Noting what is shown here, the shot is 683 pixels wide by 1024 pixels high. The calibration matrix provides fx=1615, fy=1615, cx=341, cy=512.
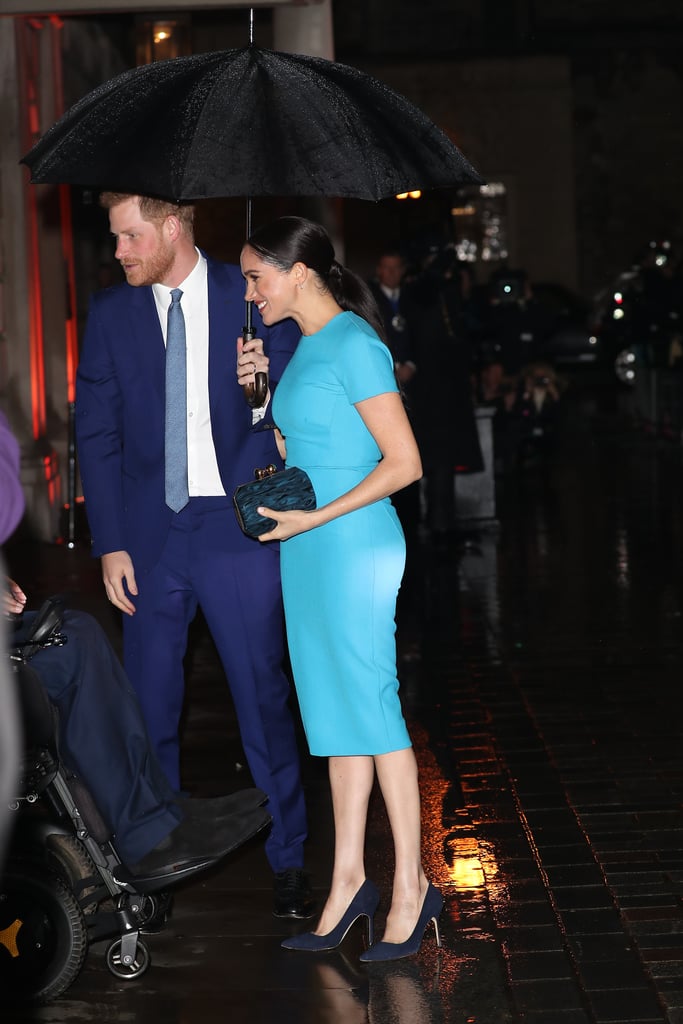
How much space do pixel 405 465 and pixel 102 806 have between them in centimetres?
120

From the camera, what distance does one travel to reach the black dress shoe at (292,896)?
480 cm

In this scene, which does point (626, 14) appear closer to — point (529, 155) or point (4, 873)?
point (529, 155)

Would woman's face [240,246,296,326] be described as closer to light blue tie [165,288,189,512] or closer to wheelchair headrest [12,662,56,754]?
light blue tie [165,288,189,512]

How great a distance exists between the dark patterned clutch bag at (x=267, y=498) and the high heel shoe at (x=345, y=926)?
1.07m

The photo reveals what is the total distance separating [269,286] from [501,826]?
2223mm

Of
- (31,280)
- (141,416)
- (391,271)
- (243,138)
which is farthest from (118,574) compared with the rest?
(31,280)

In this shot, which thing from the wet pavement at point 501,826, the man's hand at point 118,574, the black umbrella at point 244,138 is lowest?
the wet pavement at point 501,826

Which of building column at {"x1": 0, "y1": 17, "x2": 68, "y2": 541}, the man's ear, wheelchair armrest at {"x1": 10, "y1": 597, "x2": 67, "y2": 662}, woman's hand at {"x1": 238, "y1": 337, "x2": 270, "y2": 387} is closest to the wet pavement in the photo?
wheelchair armrest at {"x1": 10, "y1": 597, "x2": 67, "y2": 662}

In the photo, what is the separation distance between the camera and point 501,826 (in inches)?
221

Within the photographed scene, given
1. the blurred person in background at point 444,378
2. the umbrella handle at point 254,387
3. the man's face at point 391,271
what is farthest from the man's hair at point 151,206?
the blurred person in background at point 444,378

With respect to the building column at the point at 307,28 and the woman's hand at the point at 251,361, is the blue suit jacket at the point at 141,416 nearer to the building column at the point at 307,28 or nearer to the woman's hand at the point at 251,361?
the woman's hand at the point at 251,361

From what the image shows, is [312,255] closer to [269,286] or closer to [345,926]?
[269,286]

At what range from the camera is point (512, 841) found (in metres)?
5.44

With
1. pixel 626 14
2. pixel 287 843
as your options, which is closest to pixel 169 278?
pixel 287 843
